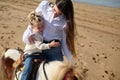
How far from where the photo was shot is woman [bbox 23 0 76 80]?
4.30 meters

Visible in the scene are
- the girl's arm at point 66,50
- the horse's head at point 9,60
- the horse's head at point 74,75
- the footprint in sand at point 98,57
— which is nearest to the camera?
the horse's head at point 74,75

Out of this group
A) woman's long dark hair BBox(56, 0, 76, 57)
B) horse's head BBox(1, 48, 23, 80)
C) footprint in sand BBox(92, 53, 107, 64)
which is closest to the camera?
woman's long dark hair BBox(56, 0, 76, 57)

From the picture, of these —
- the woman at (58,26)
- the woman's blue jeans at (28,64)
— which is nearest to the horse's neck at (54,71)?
the woman's blue jeans at (28,64)

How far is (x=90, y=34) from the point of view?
1205 centimetres

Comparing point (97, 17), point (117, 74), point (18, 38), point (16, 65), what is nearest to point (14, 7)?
point (97, 17)

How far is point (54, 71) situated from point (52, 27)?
0.69m

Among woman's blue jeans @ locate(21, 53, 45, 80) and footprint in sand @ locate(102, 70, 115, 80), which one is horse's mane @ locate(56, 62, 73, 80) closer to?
woman's blue jeans @ locate(21, 53, 45, 80)

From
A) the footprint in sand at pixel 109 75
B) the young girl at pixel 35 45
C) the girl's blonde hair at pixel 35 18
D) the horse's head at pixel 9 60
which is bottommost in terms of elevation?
the footprint in sand at pixel 109 75

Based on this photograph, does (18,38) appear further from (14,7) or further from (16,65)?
(14,7)

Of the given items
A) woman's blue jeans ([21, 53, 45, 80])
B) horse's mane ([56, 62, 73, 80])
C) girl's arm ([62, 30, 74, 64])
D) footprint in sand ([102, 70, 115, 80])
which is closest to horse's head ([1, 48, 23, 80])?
woman's blue jeans ([21, 53, 45, 80])

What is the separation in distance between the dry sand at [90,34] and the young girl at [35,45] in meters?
0.64

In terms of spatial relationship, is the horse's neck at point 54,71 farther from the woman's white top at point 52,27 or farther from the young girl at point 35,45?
the woman's white top at point 52,27

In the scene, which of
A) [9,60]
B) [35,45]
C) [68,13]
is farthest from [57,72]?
[9,60]

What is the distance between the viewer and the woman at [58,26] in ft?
14.1
